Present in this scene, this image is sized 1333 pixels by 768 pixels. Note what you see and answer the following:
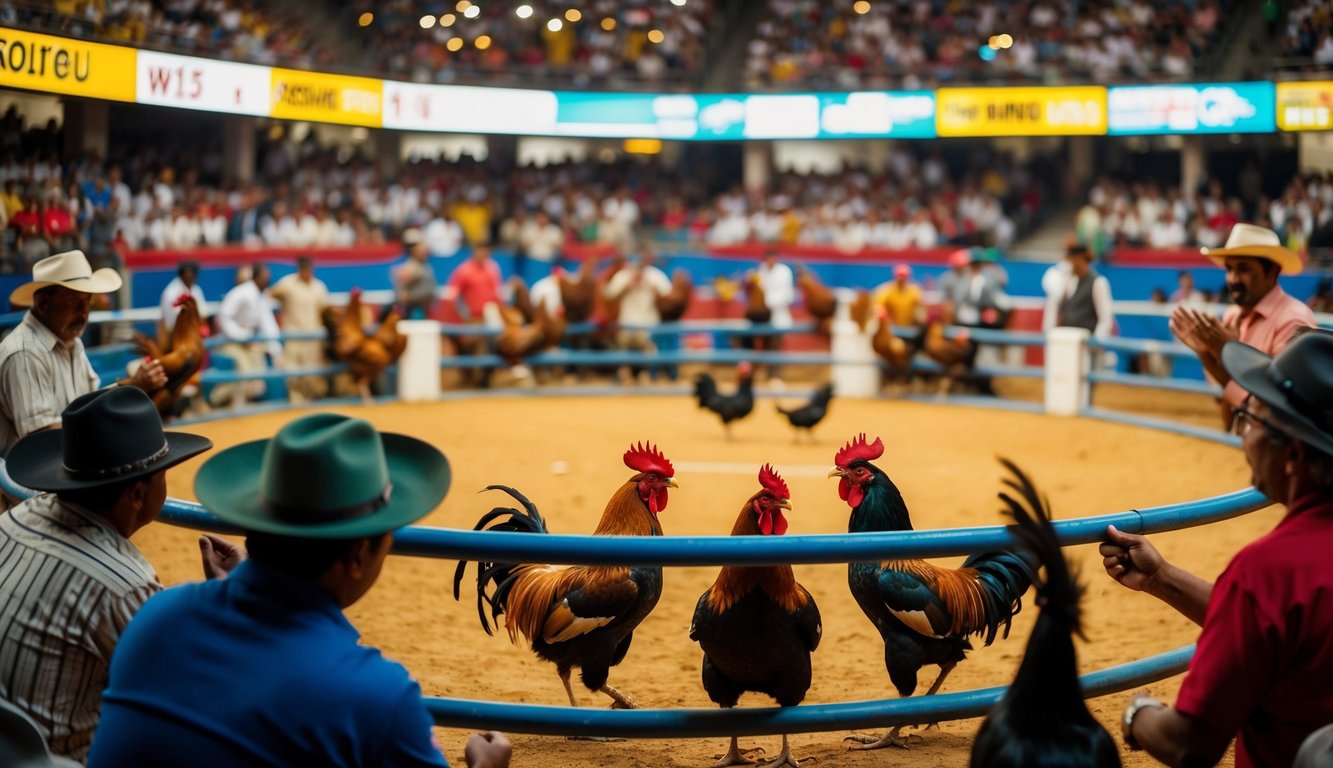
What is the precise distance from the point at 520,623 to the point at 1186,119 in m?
22.3

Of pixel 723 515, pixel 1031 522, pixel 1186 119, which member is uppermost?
pixel 1186 119

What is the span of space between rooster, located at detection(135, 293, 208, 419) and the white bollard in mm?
4006

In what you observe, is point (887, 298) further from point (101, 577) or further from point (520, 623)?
point (101, 577)

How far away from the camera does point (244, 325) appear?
14.4 metres

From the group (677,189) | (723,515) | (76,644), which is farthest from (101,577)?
(677,189)

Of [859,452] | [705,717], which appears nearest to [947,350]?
[859,452]

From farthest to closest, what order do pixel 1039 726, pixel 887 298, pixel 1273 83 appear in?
pixel 1273 83
pixel 887 298
pixel 1039 726

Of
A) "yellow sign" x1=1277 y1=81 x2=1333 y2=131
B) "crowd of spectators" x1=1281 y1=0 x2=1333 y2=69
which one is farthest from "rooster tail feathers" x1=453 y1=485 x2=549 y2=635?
"crowd of spectators" x1=1281 y1=0 x2=1333 y2=69

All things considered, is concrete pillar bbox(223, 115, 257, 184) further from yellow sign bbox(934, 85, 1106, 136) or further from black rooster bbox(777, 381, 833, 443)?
black rooster bbox(777, 381, 833, 443)

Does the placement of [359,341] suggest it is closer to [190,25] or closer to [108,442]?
[190,25]

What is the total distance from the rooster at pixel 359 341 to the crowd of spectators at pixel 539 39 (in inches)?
545

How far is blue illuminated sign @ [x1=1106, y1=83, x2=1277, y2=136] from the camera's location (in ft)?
77.7

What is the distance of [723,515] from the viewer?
31.4 feet

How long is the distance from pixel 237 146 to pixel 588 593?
22.5 m
